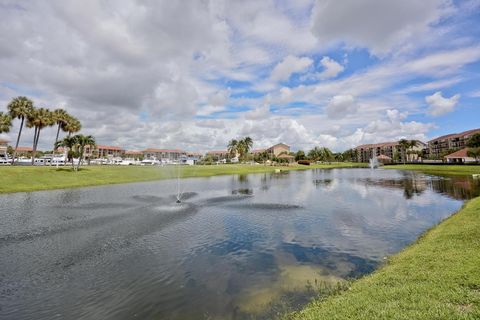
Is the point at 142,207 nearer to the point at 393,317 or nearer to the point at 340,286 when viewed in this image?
the point at 340,286

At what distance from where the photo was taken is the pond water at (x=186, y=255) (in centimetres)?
1125

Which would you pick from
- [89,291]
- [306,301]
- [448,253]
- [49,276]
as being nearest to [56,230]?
[49,276]

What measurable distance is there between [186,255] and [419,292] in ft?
40.3

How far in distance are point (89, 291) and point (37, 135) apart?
3473 inches

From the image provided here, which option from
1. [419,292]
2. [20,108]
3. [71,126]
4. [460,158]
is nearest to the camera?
[419,292]

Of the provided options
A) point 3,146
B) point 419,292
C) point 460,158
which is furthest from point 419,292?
point 3,146

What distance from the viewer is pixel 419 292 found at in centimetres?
898

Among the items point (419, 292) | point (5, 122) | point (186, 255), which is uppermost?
point (5, 122)

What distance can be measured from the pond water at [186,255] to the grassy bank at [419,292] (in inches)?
85.7

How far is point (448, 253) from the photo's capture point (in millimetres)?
12805

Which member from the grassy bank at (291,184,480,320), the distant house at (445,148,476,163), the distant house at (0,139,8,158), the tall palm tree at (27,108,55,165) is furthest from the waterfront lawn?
the distant house at (0,139,8,158)

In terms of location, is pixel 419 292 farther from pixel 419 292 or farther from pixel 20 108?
pixel 20 108

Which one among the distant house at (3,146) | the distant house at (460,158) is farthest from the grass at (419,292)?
the distant house at (3,146)

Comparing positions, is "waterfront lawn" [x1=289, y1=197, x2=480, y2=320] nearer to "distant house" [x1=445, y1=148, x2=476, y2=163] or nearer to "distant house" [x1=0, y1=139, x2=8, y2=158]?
"distant house" [x1=445, y1=148, x2=476, y2=163]
